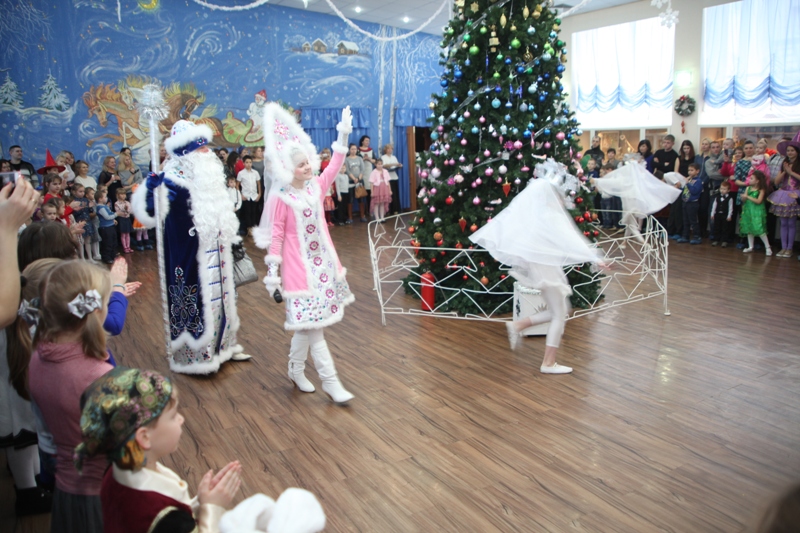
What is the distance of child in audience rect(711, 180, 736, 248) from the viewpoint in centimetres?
871

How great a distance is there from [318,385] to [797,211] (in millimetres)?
7235

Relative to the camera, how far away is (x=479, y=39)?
5.45 metres

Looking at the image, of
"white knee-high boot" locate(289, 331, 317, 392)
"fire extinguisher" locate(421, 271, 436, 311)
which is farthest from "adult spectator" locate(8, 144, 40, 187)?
"white knee-high boot" locate(289, 331, 317, 392)

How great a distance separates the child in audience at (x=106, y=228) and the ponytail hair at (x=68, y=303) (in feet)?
23.7

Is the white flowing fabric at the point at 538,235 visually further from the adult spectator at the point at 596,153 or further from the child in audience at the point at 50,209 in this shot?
the adult spectator at the point at 596,153

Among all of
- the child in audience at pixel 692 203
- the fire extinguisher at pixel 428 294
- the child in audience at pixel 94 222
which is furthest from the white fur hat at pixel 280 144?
the child in audience at pixel 692 203

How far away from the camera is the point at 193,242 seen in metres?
4.10

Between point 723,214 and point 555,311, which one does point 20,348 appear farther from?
point 723,214

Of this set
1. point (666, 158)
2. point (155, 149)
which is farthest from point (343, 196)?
point (155, 149)

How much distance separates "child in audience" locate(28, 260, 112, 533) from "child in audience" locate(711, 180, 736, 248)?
29.7 ft

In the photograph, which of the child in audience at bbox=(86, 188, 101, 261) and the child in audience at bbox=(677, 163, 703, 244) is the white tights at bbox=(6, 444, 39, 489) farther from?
the child in audience at bbox=(677, 163, 703, 244)

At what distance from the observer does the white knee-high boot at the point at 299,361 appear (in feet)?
12.7

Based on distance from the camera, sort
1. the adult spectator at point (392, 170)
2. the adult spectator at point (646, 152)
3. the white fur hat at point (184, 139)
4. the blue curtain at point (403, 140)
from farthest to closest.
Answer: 1. the blue curtain at point (403, 140)
2. the adult spectator at point (392, 170)
3. the adult spectator at point (646, 152)
4. the white fur hat at point (184, 139)

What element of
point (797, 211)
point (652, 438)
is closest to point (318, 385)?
point (652, 438)
